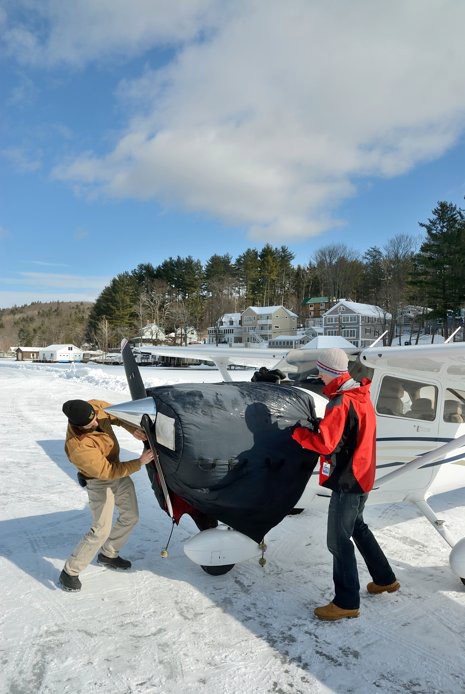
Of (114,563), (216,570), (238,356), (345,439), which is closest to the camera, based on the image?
(345,439)

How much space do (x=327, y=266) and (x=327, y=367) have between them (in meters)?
71.6

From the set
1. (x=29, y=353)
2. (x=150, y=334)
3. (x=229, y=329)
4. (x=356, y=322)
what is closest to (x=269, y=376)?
(x=356, y=322)

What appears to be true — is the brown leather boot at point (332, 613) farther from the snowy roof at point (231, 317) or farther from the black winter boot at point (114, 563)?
the snowy roof at point (231, 317)

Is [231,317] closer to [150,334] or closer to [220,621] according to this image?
[150,334]

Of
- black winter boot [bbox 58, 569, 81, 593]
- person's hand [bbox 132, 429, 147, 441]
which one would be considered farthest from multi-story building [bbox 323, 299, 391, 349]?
black winter boot [bbox 58, 569, 81, 593]

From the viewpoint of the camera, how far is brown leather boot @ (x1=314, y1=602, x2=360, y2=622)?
299 cm

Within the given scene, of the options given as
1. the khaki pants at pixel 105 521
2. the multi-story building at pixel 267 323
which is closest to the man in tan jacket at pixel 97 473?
the khaki pants at pixel 105 521

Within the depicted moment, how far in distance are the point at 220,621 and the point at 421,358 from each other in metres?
2.48

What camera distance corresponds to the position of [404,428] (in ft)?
13.0

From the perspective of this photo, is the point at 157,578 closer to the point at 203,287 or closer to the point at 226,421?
the point at 226,421

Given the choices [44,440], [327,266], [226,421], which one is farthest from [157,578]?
[327,266]

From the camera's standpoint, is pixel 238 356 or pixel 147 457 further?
pixel 238 356

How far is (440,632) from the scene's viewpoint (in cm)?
290

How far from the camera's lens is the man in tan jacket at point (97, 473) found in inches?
126
